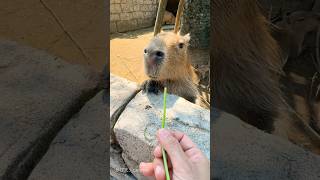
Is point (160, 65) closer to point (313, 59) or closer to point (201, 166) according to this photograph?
point (313, 59)

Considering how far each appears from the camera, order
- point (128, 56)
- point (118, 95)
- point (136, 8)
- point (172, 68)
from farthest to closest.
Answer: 1. point (136, 8)
2. point (128, 56)
3. point (172, 68)
4. point (118, 95)

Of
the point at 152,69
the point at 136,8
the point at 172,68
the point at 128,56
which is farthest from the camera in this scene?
the point at 136,8

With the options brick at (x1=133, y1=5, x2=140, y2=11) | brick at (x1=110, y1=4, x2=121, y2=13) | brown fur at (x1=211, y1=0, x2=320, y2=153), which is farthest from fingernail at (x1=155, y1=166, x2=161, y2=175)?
brick at (x1=133, y1=5, x2=140, y2=11)

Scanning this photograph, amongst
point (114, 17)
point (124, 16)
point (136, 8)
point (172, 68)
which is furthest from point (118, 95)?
point (136, 8)

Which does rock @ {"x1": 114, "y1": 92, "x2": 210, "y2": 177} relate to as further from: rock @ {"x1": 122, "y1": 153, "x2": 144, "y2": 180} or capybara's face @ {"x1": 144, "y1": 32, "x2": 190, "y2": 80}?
capybara's face @ {"x1": 144, "y1": 32, "x2": 190, "y2": 80}

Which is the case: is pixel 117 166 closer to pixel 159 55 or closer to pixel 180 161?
pixel 159 55

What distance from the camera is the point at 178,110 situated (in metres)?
1.29

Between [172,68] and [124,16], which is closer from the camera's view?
[172,68]

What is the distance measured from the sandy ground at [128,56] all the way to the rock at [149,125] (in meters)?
0.45

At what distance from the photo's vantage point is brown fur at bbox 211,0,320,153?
2.89 feet

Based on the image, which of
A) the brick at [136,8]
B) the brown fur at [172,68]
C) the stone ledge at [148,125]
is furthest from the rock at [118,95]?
the brick at [136,8]

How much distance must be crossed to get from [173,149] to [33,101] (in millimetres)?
270

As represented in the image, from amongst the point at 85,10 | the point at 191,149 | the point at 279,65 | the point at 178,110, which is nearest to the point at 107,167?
the point at 191,149

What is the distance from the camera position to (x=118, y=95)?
4.53 feet
